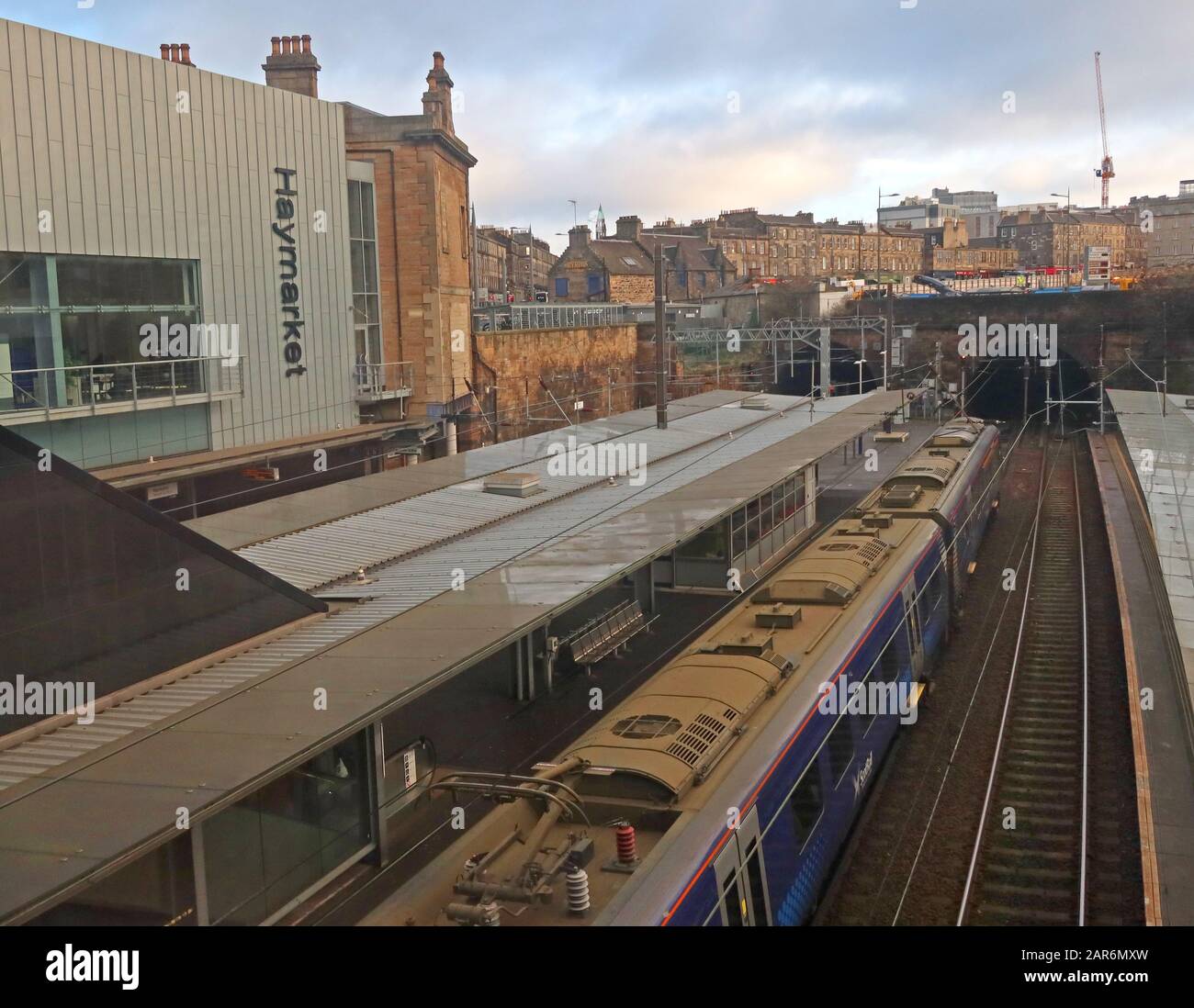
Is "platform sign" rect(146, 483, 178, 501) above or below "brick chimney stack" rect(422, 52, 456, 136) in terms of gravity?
below

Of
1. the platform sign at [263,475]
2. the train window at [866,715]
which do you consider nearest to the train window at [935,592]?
the train window at [866,715]

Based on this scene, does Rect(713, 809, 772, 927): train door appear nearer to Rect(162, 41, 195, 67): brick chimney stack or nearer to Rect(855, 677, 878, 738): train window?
Rect(855, 677, 878, 738): train window

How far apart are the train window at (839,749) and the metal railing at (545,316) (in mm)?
21905

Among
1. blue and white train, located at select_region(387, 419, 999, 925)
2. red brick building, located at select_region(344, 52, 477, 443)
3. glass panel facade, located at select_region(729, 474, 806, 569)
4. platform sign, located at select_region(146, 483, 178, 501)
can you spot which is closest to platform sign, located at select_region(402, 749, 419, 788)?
blue and white train, located at select_region(387, 419, 999, 925)

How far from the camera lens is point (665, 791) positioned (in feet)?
22.6

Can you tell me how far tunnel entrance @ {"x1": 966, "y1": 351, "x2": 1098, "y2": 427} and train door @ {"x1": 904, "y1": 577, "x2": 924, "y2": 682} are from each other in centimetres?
3357

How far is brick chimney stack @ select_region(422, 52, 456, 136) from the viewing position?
1054 inches

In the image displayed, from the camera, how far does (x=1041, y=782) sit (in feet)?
39.1

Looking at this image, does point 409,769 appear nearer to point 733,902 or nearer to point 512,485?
point 733,902

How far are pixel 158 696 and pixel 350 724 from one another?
6.69 ft

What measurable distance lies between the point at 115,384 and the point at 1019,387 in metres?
40.0
